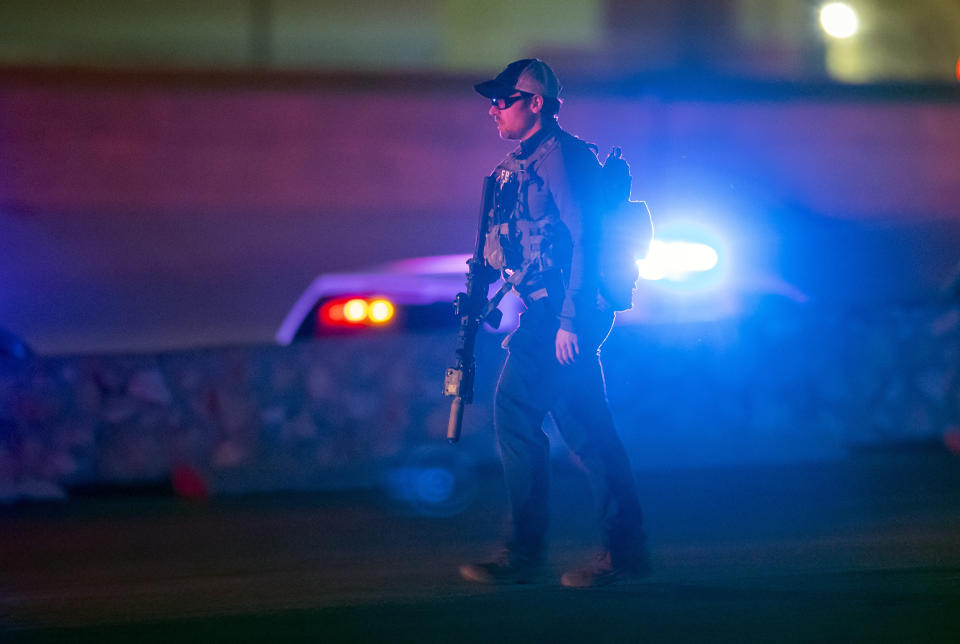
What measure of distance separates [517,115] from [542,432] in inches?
47.3

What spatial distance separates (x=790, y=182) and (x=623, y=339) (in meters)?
11.5

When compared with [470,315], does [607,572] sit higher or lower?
lower

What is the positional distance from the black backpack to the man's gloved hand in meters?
0.20

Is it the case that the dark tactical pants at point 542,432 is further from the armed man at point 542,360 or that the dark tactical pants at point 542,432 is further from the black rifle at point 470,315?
the black rifle at point 470,315

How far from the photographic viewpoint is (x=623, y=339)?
7.48 m

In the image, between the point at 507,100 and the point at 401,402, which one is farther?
the point at 401,402

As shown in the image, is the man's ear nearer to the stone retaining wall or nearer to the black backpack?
the black backpack

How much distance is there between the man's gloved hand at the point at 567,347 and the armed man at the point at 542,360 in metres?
0.01

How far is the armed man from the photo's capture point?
15.4 feet

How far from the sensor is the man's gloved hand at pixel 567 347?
4582mm

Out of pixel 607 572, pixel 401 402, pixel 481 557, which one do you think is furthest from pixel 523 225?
pixel 401 402

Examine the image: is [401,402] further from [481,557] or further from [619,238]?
[619,238]

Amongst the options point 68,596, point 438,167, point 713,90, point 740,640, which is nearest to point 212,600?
point 68,596

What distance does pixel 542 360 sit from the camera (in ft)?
15.5
